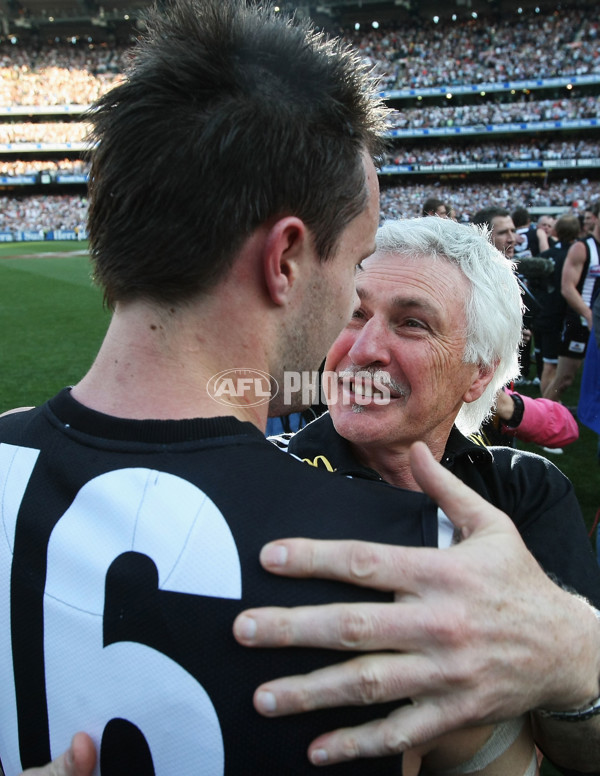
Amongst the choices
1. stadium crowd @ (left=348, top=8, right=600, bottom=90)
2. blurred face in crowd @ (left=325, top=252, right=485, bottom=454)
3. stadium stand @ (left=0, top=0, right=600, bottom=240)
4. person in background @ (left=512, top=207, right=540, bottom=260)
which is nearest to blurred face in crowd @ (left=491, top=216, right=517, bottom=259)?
person in background @ (left=512, top=207, right=540, bottom=260)

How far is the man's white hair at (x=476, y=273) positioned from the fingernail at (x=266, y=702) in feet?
A: 4.55

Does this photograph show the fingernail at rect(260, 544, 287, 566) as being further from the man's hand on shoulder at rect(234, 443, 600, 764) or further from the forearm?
the forearm

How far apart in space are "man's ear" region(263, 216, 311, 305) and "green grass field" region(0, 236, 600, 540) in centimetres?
280

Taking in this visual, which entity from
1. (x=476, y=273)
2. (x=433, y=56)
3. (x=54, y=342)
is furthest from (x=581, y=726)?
(x=433, y=56)

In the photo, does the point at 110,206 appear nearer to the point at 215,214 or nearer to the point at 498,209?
the point at 215,214

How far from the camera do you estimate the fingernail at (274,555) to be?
0.81 meters

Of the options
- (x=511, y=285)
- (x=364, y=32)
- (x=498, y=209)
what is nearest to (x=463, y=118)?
(x=364, y=32)

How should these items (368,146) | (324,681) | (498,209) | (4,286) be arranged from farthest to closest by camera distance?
(4,286) → (498,209) → (368,146) → (324,681)

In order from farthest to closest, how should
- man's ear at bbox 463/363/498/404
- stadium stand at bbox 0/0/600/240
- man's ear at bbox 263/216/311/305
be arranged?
stadium stand at bbox 0/0/600/240, man's ear at bbox 463/363/498/404, man's ear at bbox 263/216/311/305

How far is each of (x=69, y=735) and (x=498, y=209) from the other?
656 centimetres

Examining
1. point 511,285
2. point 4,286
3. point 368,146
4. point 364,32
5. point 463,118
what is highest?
point 364,32

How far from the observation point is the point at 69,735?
90cm

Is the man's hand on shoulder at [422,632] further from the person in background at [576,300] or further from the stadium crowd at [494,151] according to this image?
the stadium crowd at [494,151]

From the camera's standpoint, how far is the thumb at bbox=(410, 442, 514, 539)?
95cm
